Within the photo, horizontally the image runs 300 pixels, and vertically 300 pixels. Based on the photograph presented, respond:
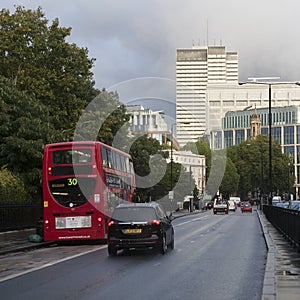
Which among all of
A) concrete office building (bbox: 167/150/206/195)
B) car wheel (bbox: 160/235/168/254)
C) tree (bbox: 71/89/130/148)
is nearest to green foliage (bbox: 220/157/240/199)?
concrete office building (bbox: 167/150/206/195)

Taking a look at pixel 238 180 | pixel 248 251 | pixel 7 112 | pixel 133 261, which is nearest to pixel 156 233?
pixel 133 261

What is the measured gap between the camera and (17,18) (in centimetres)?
4606

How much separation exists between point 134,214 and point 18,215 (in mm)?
16997

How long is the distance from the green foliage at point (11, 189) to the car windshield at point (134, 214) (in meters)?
15.8

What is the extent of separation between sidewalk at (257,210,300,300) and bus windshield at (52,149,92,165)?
27.0ft

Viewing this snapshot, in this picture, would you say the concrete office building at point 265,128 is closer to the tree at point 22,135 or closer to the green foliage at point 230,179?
the green foliage at point 230,179

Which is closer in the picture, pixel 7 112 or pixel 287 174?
pixel 7 112

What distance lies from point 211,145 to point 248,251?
160257 mm

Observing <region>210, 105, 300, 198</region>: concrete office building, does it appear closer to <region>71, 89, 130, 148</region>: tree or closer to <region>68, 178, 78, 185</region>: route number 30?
<region>71, 89, 130, 148</region>: tree

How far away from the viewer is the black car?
67.9 ft

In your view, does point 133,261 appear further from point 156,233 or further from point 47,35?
point 47,35

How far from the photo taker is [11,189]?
37.2m

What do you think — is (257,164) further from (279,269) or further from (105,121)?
(279,269)

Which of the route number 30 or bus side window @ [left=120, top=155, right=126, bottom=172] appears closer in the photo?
the route number 30
